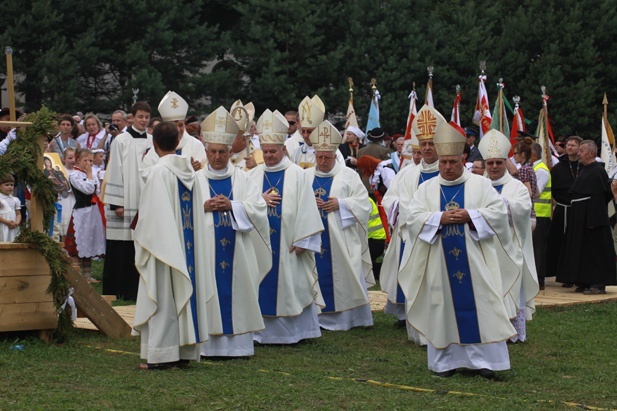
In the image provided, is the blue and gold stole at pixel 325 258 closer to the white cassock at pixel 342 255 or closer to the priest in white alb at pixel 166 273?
the white cassock at pixel 342 255

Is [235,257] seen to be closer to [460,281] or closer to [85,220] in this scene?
[460,281]

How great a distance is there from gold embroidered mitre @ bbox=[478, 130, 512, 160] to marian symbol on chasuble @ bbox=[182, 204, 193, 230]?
3285 mm

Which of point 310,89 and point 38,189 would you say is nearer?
point 38,189

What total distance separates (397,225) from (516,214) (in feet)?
4.98

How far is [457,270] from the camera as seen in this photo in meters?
10.2

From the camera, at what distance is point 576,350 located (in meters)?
11.8

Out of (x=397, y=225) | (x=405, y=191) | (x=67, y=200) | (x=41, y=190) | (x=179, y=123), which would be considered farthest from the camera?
(x=67, y=200)

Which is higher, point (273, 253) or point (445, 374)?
point (273, 253)

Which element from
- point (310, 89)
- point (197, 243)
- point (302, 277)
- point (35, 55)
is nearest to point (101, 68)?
point (35, 55)

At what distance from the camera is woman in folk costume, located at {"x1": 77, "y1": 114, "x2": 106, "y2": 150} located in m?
18.3

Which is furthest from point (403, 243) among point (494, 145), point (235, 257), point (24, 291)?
point (24, 291)

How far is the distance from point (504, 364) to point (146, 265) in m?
3.01

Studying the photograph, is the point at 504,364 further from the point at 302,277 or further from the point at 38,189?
the point at 38,189

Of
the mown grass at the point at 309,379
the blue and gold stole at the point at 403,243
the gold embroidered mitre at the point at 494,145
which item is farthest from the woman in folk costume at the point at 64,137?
the gold embroidered mitre at the point at 494,145
